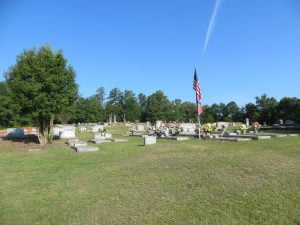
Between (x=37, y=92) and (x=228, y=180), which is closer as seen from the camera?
(x=228, y=180)

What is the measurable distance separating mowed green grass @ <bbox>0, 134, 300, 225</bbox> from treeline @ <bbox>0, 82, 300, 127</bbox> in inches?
2023

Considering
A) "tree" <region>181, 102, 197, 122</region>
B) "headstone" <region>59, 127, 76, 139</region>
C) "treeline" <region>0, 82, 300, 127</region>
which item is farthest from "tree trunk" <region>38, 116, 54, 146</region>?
"tree" <region>181, 102, 197, 122</region>

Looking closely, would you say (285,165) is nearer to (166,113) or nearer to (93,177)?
(93,177)

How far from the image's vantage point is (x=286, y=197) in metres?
7.43

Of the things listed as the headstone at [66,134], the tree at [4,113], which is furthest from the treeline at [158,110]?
the headstone at [66,134]

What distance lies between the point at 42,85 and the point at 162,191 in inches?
685

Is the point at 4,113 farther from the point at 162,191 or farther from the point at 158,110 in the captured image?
the point at 162,191

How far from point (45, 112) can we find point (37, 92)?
149 centimetres

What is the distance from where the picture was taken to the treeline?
220 ft

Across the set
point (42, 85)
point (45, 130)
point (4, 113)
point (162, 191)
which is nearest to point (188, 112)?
point (4, 113)

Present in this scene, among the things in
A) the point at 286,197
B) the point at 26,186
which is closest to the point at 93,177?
the point at 26,186

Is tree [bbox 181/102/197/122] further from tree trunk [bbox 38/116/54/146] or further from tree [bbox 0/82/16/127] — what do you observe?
A: tree trunk [bbox 38/116/54/146]

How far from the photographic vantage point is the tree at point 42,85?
918 inches

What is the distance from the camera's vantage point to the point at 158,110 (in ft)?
307
